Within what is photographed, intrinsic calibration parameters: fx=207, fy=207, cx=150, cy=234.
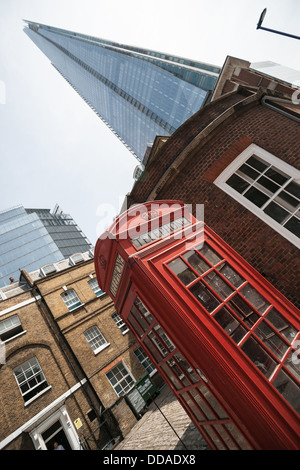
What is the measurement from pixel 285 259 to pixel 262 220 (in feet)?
3.97

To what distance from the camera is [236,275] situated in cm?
495

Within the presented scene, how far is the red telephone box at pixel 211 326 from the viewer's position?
3.40m

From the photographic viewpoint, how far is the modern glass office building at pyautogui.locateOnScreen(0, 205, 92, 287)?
60.8 metres

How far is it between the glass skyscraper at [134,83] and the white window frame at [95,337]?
2158 inches

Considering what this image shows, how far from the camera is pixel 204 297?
437 cm

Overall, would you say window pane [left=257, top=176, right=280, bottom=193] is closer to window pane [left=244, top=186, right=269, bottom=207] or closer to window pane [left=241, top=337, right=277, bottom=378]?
window pane [left=244, top=186, right=269, bottom=207]

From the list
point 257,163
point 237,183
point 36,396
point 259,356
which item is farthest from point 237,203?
point 36,396

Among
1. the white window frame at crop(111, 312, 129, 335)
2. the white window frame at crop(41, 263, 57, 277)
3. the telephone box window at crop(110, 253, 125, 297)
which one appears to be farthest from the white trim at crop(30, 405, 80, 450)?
the telephone box window at crop(110, 253, 125, 297)

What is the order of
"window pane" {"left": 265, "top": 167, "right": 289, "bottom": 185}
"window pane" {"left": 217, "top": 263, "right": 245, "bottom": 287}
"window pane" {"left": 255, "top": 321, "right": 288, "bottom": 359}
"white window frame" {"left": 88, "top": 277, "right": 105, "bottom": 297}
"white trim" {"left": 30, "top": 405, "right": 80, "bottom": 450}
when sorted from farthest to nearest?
"white window frame" {"left": 88, "top": 277, "right": 105, "bottom": 297} < "white trim" {"left": 30, "top": 405, "right": 80, "bottom": 450} < "window pane" {"left": 265, "top": 167, "right": 289, "bottom": 185} < "window pane" {"left": 217, "top": 263, "right": 245, "bottom": 287} < "window pane" {"left": 255, "top": 321, "right": 288, "bottom": 359}

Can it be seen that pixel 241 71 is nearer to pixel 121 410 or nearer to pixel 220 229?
pixel 220 229

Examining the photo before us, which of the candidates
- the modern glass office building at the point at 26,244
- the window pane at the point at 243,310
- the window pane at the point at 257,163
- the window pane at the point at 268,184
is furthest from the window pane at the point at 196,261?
the modern glass office building at the point at 26,244

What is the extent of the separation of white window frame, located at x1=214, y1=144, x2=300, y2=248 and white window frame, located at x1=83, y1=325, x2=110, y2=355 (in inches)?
495

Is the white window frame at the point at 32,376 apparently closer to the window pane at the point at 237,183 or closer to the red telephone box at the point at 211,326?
the red telephone box at the point at 211,326

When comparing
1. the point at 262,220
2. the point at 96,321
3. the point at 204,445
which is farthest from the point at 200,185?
the point at 96,321
